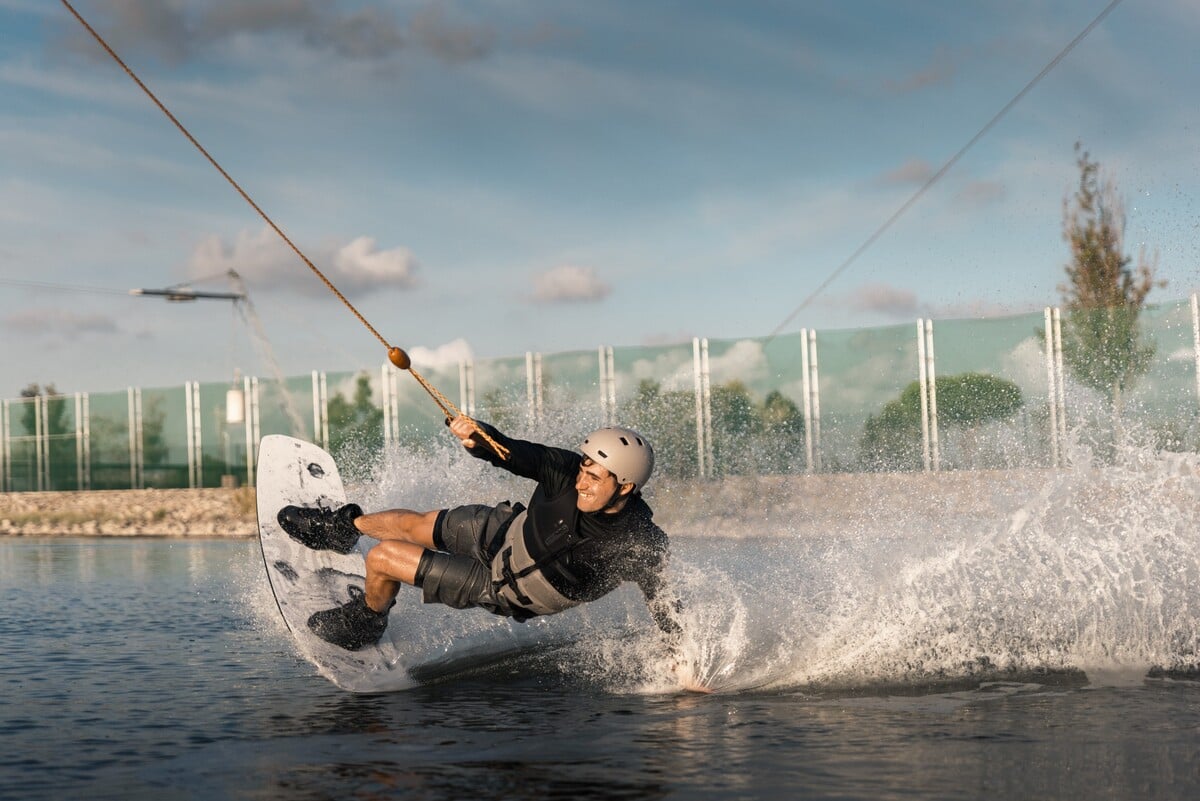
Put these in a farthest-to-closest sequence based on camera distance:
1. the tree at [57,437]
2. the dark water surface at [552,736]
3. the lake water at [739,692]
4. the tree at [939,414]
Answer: the tree at [57,437] → the tree at [939,414] → the lake water at [739,692] → the dark water surface at [552,736]

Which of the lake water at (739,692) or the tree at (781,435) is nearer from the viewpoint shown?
the lake water at (739,692)

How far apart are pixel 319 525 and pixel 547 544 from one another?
6.17 feet

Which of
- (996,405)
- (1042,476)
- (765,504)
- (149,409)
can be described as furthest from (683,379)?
(149,409)

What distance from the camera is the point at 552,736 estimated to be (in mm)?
6602

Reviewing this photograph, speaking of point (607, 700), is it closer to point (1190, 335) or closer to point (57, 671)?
point (57, 671)

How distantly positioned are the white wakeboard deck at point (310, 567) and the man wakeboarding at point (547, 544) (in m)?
0.40

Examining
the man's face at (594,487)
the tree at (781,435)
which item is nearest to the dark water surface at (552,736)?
the man's face at (594,487)

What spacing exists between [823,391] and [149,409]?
71.3ft

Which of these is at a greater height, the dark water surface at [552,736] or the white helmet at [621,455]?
the white helmet at [621,455]

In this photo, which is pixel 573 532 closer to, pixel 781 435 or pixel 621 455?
pixel 621 455

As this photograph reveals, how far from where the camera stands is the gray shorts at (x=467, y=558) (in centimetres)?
816

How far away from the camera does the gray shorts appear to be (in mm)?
8156

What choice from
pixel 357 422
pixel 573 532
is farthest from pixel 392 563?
pixel 357 422

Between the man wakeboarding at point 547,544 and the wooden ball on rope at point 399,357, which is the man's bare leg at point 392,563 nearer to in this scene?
the man wakeboarding at point 547,544
